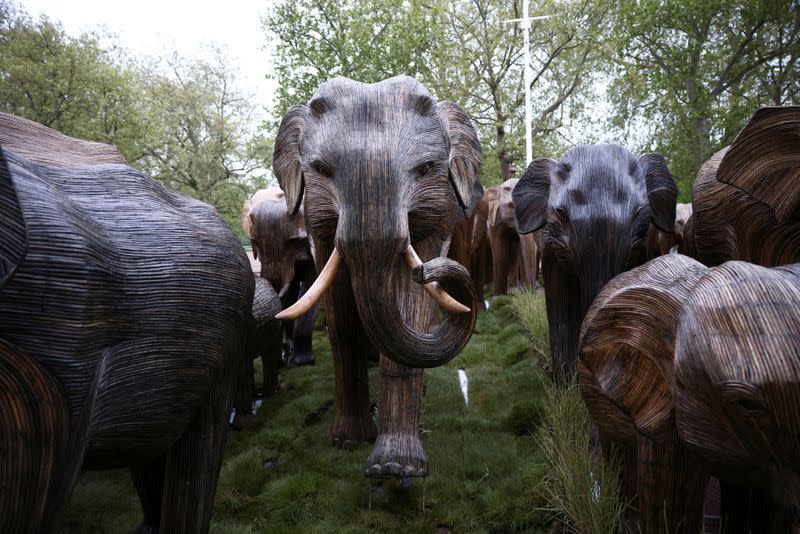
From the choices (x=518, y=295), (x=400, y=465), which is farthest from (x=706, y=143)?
(x=400, y=465)

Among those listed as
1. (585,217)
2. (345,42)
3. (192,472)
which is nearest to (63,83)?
(345,42)

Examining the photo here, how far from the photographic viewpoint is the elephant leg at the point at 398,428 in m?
2.47

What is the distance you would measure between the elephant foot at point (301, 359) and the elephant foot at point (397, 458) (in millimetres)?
2570

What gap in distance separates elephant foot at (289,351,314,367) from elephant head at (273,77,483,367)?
2338 mm

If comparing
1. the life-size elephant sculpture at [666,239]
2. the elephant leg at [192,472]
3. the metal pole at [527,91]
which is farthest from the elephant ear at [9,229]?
the metal pole at [527,91]

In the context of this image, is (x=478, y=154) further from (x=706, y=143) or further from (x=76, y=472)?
(x=706, y=143)

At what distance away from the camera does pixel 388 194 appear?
7.65ft

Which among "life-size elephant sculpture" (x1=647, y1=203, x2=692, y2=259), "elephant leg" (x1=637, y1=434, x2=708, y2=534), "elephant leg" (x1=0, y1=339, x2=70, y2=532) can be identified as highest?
"life-size elephant sculpture" (x1=647, y1=203, x2=692, y2=259)

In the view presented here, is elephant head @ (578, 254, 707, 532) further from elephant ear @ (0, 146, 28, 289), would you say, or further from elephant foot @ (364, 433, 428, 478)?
elephant ear @ (0, 146, 28, 289)

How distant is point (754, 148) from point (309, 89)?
12.6 m

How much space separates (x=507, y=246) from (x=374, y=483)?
575 centimetres

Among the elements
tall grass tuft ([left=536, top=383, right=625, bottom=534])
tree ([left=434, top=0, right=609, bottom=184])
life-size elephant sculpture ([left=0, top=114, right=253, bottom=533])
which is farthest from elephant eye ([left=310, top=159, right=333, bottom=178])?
tree ([left=434, top=0, right=609, bottom=184])

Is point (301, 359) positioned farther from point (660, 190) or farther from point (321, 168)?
point (660, 190)

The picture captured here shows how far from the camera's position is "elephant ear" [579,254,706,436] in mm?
1565
